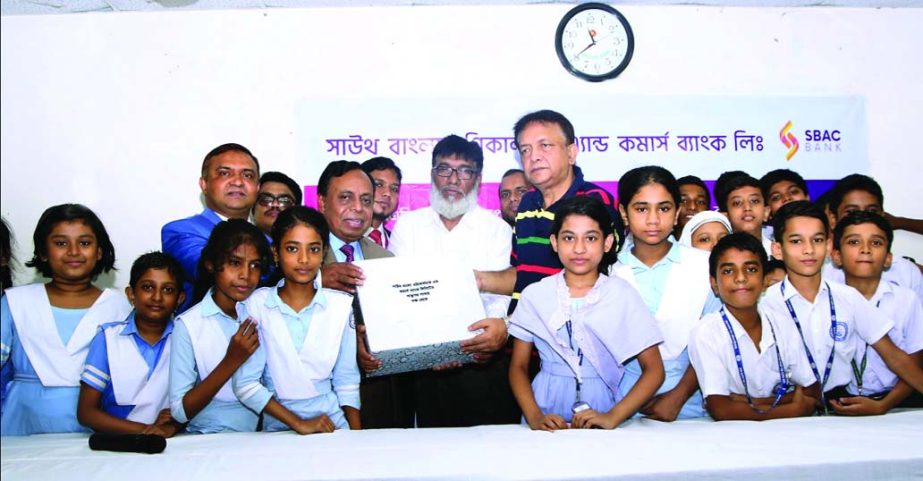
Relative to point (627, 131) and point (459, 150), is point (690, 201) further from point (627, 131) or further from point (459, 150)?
point (459, 150)

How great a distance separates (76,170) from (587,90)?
300 centimetres

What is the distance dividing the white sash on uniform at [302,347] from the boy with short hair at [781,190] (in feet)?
7.45

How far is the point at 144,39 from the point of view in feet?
12.6

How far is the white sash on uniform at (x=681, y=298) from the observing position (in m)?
2.41

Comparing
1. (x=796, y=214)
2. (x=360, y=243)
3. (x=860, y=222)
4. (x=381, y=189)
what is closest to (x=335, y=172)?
(x=360, y=243)

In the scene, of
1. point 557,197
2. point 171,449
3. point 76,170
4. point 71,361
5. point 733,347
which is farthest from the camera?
point 76,170

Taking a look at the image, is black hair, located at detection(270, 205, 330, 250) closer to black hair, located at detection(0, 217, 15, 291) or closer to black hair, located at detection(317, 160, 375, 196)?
black hair, located at detection(317, 160, 375, 196)

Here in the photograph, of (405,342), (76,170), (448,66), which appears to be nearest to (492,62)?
(448,66)

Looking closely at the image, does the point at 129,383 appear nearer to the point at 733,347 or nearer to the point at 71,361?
the point at 71,361

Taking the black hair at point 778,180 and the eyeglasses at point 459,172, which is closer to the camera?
the eyeglasses at point 459,172

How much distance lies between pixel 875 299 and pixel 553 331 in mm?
1323

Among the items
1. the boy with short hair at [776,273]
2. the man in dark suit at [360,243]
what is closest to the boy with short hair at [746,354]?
the boy with short hair at [776,273]

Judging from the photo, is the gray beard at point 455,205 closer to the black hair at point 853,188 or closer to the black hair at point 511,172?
the black hair at point 511,172

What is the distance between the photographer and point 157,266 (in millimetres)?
2506
